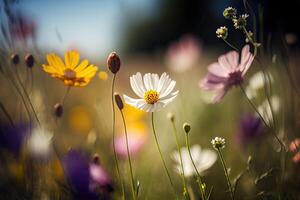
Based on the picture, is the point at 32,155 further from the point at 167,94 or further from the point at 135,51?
the point at 135,51

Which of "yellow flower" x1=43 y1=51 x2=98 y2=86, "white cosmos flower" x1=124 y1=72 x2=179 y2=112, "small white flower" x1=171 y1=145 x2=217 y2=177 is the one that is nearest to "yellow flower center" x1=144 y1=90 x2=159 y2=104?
"white cosmos flower" x1=124 y1=72 x2=179 y2=112

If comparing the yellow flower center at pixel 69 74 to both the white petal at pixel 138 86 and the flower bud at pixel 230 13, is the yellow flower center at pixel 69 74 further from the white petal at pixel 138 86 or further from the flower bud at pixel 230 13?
the flower bud at pixel 230 13

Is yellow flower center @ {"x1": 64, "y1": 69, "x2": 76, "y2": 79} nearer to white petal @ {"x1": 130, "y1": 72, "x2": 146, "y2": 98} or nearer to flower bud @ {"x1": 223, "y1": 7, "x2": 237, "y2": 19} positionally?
white petal @ {"x1": 130, "y1": 72, "x2": 146, "y2": 98}

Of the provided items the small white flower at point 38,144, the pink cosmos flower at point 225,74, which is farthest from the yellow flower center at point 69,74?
the pink cosmos flower at point 225,74

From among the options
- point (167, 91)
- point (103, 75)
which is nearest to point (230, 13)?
point (167, 91)

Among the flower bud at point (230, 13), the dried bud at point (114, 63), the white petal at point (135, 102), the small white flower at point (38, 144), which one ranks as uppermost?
the flower bud at point (230, 13)

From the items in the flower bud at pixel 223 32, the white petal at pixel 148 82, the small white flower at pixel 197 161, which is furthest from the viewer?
the small white flower at pixel 197 161

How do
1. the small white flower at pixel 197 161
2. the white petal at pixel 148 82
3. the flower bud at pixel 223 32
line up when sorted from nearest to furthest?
the flower bud at pixel 223 32 < the white petal at pixel 148 82 < the small white flower at pixel 197 161

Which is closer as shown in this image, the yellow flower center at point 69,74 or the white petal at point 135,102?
the white petal at point 135,102

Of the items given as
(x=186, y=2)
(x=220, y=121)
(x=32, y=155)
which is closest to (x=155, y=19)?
(x=186, y=2)
